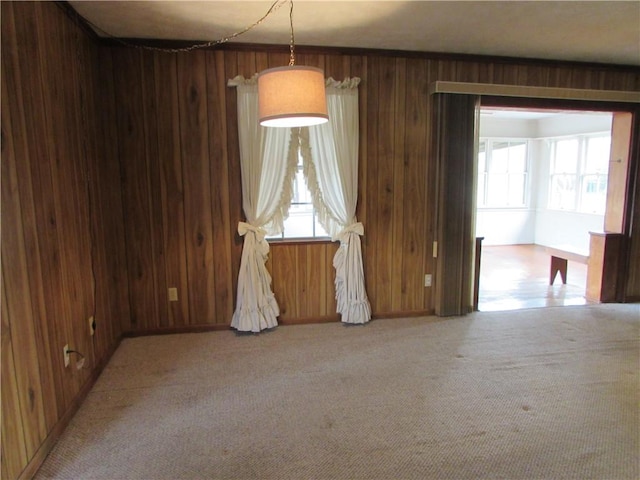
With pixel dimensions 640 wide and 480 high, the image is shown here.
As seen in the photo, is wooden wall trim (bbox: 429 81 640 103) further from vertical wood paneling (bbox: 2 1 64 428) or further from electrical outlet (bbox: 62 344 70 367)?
electrical outlet (bbox: 62 344 70 367)

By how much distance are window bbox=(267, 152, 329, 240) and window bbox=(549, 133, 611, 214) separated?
208 inches

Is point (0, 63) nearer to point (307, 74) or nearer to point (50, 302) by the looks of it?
point (50, 302)

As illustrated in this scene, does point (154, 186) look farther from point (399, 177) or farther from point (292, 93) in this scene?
point (399, 177)

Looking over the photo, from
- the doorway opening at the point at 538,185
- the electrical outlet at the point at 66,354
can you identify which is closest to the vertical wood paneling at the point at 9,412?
the electrical outlet at the point at 66,354

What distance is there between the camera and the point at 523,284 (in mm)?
5328

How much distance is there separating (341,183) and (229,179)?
0.94 m

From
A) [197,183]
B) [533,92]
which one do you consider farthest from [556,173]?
[197,183]

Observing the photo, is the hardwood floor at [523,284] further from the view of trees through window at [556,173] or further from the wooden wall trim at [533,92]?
the wooden wall trim at [533,92]

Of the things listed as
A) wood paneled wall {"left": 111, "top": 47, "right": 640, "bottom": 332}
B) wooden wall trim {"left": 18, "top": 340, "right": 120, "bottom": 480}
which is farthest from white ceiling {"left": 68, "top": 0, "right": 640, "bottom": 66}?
wooden wall trim {"left": 18, "top": 340, "right": 120, "bottom": 480}

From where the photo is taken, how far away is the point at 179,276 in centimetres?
369

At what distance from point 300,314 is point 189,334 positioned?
97cm

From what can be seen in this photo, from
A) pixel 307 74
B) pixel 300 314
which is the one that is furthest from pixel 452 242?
pixel 307 74

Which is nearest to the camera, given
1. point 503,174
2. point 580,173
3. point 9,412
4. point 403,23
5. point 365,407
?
point 9,412

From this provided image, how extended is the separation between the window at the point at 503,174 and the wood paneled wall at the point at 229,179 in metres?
4.17
